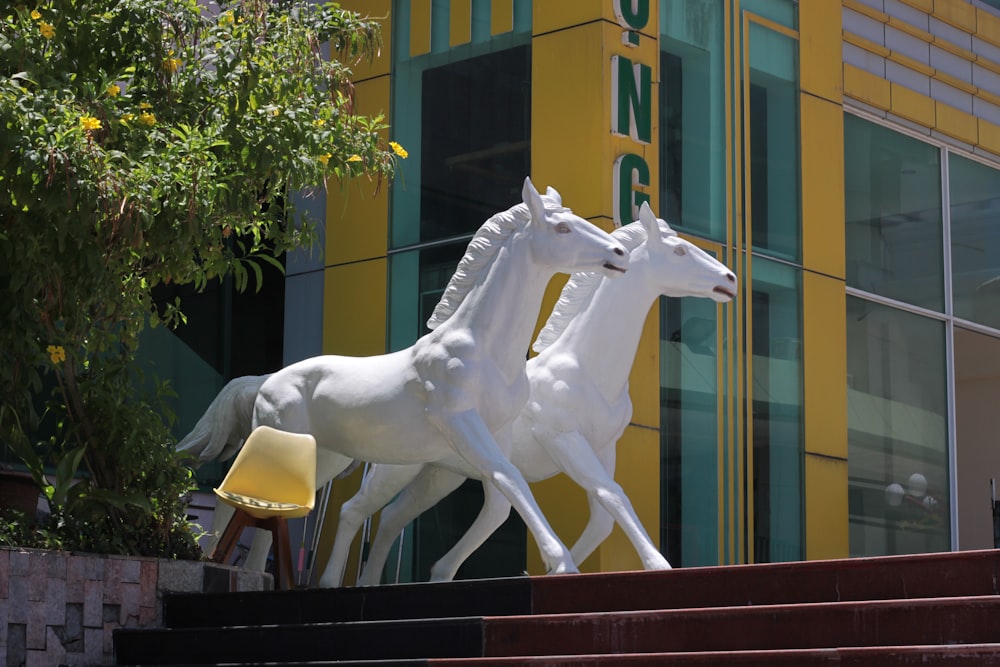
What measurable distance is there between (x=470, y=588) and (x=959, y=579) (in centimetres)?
215

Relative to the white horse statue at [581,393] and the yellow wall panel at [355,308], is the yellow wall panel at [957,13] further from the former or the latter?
the white horse statue at [581,393]

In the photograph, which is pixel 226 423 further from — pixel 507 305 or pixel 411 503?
pixel 507 305

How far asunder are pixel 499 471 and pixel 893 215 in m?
7.03

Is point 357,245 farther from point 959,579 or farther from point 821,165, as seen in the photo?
point 959,579

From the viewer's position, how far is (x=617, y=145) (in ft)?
38.0

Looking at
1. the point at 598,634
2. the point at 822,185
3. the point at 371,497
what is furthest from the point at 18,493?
the point at 822,185

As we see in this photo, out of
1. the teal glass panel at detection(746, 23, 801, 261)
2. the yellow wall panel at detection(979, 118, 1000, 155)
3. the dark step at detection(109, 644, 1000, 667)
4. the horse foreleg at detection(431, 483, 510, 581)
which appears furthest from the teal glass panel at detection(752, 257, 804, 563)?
the dark step at detection(109, 644, 1000, 667)

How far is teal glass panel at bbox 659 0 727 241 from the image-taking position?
12102 mm

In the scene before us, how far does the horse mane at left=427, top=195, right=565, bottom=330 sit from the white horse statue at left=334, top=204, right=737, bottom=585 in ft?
2.77

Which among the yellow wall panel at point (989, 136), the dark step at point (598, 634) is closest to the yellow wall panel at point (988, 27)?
the yellow wall panel at point (989, 136)

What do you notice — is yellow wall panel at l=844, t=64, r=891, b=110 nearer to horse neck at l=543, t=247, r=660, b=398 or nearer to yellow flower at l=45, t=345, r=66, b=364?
horse neck at l=543, t=247, r=660, b=398

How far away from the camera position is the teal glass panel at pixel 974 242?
14523mm

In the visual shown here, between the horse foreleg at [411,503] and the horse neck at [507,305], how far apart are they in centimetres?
131

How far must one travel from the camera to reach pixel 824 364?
1276 cm
